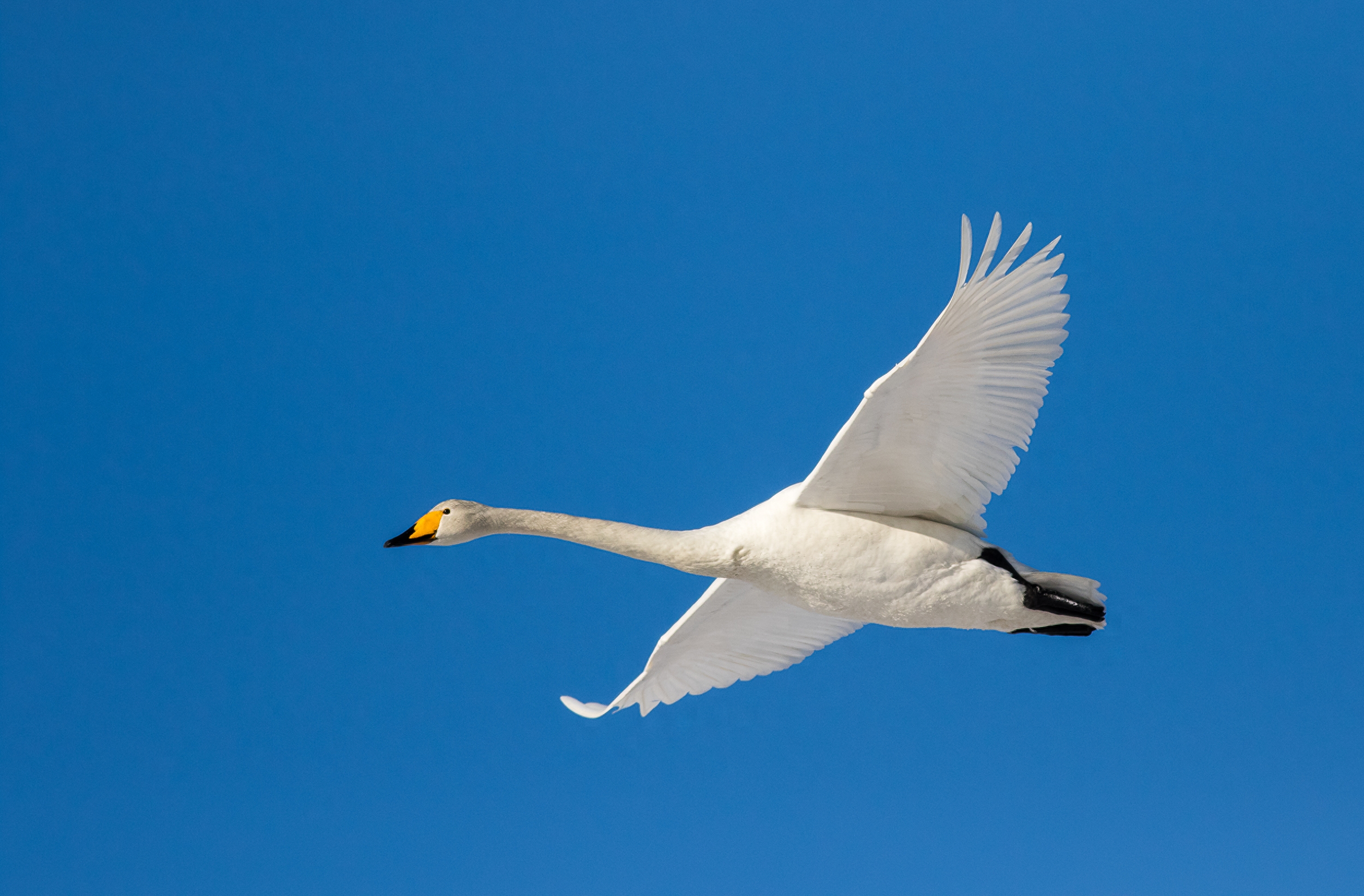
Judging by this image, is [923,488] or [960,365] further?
[923,488]

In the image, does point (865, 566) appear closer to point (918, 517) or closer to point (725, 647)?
point (918, 517)

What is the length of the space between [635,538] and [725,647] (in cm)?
110

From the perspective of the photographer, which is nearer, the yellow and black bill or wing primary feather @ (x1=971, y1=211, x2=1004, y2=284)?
wing primary feather @ (x1=971, y1=211, x2=1004, y2=284)

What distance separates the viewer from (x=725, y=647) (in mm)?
5152

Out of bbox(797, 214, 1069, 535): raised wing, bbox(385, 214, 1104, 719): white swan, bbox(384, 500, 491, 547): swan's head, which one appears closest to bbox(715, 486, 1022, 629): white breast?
bbox(385, 214, 1104, 719): white swan

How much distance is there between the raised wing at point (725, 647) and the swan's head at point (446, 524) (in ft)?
Result: 3.34

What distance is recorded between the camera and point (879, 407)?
13.4ft

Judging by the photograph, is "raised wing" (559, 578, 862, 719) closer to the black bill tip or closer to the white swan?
the white swan

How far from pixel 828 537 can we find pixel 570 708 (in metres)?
1.44

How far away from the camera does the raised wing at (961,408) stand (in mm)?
3967

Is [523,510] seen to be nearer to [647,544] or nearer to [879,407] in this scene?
[647,544]

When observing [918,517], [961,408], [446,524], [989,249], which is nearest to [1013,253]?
[989,249]

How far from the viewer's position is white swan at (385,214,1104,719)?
408 centimetres

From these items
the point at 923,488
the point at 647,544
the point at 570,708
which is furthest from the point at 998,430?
the point at 570,708
